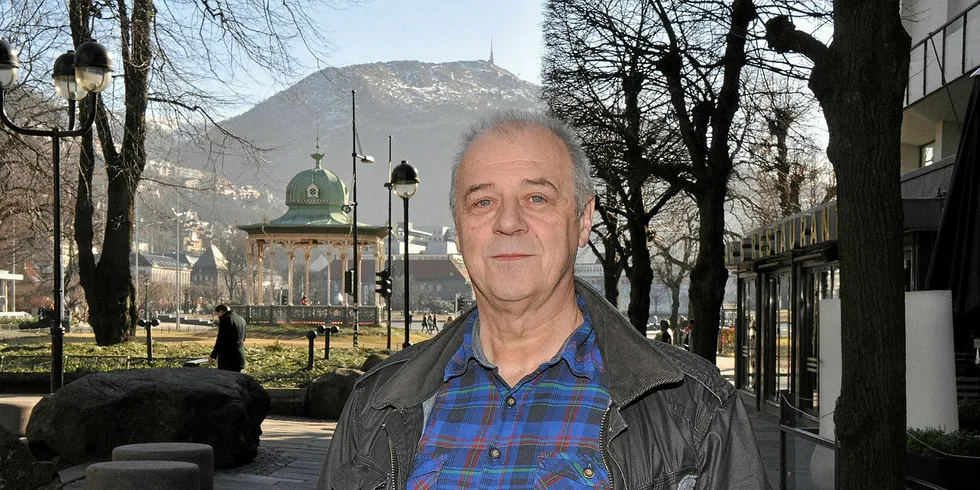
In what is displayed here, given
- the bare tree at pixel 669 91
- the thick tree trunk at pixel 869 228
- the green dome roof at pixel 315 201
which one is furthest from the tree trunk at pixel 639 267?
the green dome roof at pixel 315 201

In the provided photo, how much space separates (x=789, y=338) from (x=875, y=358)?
1456cm

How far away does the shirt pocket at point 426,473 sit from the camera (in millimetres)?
2564

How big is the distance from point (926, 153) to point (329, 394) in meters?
12.3

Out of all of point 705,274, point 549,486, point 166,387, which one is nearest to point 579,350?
point 549,486

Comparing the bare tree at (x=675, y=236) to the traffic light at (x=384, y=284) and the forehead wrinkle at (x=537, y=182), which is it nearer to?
the traffic light at (x=384, y=284)

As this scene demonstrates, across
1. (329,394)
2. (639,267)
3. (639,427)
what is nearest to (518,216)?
(639,427)

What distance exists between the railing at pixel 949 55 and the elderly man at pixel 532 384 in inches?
481

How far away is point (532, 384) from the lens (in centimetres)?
267

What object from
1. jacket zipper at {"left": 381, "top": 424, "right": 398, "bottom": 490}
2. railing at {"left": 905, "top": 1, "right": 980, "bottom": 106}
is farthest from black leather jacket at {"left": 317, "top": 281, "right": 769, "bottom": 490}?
railing at {"left": 905, "top": 1, "right": 980, "bottom": 106}

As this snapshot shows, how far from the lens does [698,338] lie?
17250 millimetres

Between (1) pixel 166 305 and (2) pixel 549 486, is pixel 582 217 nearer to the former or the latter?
(2) pixel 549 486

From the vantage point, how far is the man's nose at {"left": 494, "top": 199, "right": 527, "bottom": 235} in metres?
2.73

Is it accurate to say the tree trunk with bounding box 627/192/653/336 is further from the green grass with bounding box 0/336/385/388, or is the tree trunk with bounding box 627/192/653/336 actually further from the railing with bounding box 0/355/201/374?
the railing with bounding box 0/355/201/374

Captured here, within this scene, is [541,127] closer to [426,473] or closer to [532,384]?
[532,384]
